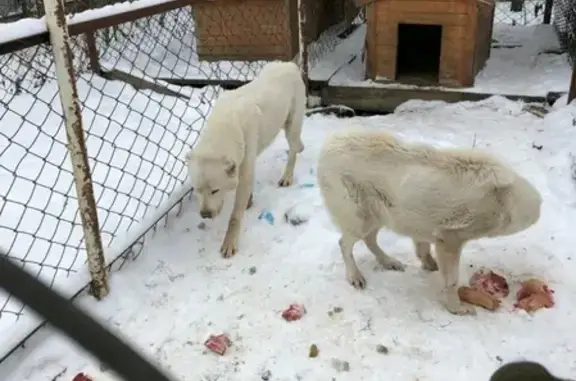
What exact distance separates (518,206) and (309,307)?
40.1 inches

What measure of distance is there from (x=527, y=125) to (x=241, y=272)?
274 cm

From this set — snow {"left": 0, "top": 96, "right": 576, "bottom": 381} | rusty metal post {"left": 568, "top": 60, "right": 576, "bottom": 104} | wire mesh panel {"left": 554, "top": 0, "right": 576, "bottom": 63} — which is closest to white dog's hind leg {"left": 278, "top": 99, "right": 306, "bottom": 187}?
snow {"left": 0, "top": 96, "right": 576, "bottom": 381}

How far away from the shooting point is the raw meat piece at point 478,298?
287 cm

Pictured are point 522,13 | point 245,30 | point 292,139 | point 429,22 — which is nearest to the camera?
point 292,139

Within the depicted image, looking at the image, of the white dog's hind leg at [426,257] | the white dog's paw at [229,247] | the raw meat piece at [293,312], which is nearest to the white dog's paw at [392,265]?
the white dog's hind leg at [426,257]

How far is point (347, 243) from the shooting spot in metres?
3.03

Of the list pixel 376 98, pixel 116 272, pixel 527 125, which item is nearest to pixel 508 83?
pixel 527 125

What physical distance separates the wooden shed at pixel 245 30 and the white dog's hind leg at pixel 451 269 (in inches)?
139

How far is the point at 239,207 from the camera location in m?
3.55

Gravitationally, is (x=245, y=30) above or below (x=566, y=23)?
above

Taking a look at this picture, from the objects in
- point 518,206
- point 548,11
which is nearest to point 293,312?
point 518,206

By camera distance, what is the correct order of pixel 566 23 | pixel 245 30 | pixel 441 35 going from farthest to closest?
pixel 566 23 → pixel 245 30 → pixel 441 35

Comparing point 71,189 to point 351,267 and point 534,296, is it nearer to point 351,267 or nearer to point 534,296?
point 351,267

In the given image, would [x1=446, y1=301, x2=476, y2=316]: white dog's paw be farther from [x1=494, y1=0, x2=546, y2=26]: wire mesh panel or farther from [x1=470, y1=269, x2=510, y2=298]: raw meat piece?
[x1=494, y1=0, x2=546, y2=26]: wire mesh panel
